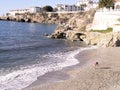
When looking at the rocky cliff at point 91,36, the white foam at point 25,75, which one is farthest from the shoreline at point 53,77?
the rocky cliff at point 91,36

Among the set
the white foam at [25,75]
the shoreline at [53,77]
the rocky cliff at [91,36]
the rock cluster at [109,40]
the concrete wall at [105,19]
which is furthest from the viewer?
the concrete wall at [105,19]

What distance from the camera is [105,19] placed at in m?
65.1

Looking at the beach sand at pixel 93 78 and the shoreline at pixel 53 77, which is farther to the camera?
the shoreline at pixel 53 77

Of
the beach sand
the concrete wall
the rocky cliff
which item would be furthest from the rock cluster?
the concrete wall

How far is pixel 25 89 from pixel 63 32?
46539 mm

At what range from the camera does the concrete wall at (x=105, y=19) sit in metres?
62.9

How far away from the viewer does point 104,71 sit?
97.5 ft

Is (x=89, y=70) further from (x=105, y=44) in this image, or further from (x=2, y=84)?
(x=105, y=44)

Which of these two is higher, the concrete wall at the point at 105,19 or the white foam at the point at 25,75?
the concrete wall at the point at 105,19

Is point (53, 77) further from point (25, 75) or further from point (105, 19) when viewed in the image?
point (105, 19)

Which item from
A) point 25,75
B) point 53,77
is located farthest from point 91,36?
point 25,75

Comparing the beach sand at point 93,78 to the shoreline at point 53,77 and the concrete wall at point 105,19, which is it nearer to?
the shoreline at point 53,77

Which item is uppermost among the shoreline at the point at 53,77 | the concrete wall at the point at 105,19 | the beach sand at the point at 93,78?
the concrete wall at the point at 105,19

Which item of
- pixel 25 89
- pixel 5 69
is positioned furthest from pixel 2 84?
pixel 5 69
